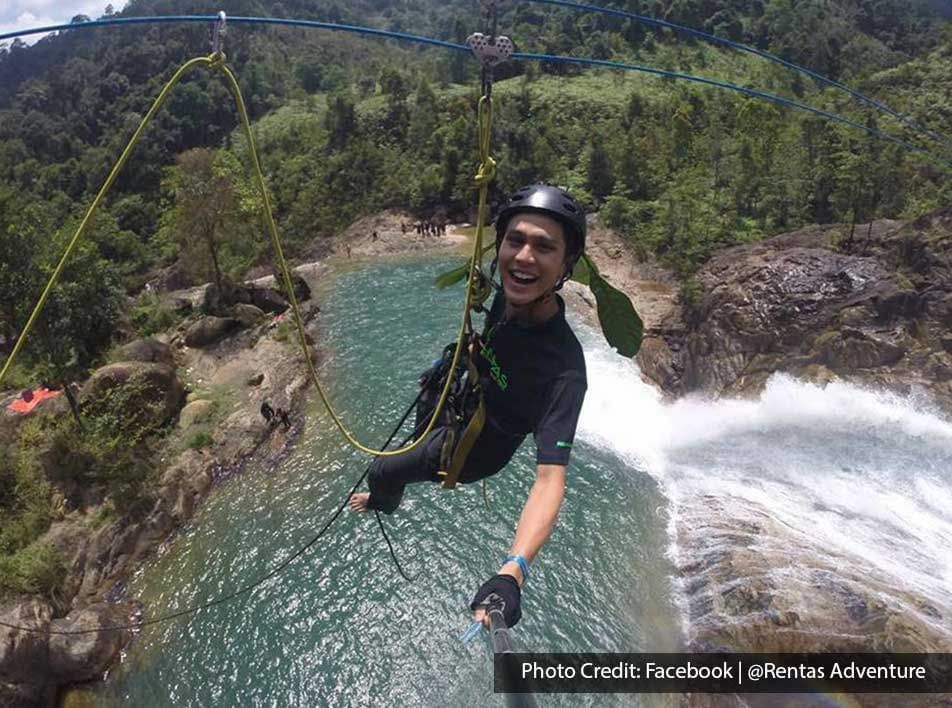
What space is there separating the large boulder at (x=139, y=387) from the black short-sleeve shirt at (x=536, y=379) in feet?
46.0

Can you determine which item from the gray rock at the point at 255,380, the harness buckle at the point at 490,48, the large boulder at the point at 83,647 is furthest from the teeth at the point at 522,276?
the gray rock at the point at 255,380

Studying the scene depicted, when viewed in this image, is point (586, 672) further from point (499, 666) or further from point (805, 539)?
point (499, 666)

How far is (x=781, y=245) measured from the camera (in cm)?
2036

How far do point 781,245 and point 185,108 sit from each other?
6496 cm

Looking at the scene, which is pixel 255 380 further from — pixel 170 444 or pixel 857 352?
pixel 857 352

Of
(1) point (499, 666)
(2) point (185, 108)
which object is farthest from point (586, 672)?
(2) point (185, 108)

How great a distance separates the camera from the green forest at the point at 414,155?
13.9 meters

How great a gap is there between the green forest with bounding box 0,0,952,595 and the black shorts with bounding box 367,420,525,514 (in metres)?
2.85

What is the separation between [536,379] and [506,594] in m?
1.38

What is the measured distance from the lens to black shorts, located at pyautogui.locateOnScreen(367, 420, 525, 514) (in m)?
3.85

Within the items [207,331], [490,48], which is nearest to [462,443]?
[490,48]

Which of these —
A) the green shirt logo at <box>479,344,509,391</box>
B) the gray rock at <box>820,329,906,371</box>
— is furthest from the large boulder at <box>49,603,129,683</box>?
the gray rock at <box>820,329,906,371</box>

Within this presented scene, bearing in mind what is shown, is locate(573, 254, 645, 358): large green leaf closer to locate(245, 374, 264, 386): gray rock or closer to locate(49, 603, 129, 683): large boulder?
locate(49, 603, 129, 683): large boulder
